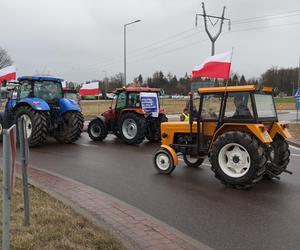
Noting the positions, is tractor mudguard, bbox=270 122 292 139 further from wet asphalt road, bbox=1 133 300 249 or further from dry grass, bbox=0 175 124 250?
dry grass, bbox=0 175 124 250

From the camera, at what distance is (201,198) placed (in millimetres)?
7461

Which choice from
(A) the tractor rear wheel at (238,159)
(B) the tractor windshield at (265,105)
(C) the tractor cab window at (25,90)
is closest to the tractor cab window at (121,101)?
(C) the tractor cab window at (25,90)

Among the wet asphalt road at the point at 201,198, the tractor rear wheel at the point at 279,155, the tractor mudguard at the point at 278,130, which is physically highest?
the tractor mudguard at the point at 278,130

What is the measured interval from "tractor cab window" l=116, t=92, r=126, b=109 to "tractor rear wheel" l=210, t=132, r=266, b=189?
26.0 feet

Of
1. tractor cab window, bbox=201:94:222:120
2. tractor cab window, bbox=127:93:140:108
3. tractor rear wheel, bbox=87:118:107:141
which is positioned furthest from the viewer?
tractor rear wheel, bbox=87:118:107:141

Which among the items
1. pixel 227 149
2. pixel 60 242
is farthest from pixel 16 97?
pixel 60 242

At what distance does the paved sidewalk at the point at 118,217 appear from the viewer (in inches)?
199

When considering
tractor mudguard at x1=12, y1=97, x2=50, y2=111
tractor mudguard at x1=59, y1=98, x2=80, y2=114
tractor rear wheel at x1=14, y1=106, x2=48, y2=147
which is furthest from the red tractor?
tractor rear wheel at x1=14, y1=106, x2=48, y2=147

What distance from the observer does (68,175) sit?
9.34 metres

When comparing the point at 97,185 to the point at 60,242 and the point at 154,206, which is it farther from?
the point at 60,242

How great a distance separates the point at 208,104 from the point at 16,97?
27.3 feet

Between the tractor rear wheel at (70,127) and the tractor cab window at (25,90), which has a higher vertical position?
the tractor cab window at (25,90)

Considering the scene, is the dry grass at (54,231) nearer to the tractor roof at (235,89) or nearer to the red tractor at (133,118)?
the tractor roof at (235,89)

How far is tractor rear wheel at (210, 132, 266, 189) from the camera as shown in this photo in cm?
787
